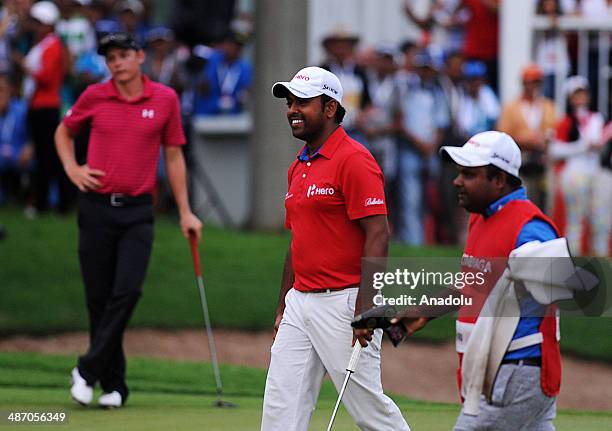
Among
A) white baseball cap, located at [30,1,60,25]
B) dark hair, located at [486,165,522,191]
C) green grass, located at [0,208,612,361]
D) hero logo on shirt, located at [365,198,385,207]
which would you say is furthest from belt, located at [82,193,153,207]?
white baseball cap, located at [30,1,60,25]

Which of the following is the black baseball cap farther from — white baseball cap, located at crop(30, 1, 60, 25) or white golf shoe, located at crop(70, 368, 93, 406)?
white baseball cap, located at crop(30, 1, 60, 25)

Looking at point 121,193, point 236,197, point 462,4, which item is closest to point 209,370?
point 121,193

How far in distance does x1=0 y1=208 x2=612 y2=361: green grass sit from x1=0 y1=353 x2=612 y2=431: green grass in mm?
1996

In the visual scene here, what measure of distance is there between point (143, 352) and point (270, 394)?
24.5ft

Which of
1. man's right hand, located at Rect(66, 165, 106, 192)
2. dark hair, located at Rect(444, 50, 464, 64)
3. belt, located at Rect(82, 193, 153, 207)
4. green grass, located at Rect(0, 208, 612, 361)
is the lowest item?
green grass, located at Rect(0, 208, 612, 361)

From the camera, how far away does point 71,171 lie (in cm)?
978

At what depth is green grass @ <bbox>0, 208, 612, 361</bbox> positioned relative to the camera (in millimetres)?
15141

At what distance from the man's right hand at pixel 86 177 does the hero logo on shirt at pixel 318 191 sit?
2.79 meters

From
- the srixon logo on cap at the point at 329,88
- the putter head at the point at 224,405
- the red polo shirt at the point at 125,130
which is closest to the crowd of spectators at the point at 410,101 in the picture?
the red polo shirt at the point at 125,130

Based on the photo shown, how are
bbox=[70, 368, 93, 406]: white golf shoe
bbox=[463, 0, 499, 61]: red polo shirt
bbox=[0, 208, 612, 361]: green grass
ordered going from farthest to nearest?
bbox=[463, 0, 499, 61]: red polo shirt < bbox=[0, 208, 612, 361]: green grass < bbox=[70, 368, 93, 406]: white golf shoe

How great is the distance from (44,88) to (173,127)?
24.8ft

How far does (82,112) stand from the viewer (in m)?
9.95

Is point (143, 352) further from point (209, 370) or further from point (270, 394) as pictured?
point (270, 394)

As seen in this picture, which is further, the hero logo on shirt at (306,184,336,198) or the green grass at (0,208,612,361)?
the green grass at (0,208,612,361)
